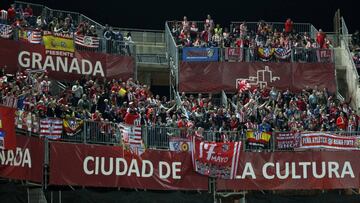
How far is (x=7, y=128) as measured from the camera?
30.4 metres

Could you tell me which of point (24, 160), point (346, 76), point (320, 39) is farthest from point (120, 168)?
point (346, 76)

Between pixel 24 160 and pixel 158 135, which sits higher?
pixel 158 135

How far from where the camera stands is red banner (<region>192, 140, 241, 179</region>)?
122ft

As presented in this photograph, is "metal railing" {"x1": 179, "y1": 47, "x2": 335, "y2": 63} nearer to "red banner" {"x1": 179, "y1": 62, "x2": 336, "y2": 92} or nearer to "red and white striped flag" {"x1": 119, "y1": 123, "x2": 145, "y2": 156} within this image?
"red banner" {"x1": 179, "y1": 62, "x2": 336, "y2": 92}

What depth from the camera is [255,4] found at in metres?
52.4

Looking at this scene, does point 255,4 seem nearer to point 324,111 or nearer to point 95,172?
point 324,111

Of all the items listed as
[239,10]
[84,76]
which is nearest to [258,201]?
[84,76]

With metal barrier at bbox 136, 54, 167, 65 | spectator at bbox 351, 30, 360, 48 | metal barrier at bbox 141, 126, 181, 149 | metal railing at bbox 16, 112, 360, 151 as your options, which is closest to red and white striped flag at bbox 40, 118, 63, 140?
metal railing at bbox 16, 112, 360, 151

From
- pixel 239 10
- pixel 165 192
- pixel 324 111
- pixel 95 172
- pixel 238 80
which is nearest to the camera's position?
pixel 95 172

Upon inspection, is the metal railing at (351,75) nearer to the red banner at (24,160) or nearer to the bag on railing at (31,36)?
the bag on railing at (31,36)

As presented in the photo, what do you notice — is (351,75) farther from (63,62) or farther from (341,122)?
(63,62)

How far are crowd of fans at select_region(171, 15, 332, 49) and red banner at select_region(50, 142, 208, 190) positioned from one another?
8891 mm

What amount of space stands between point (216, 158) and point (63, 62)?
28.6 feet

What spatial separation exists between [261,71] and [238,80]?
1.22 meters
